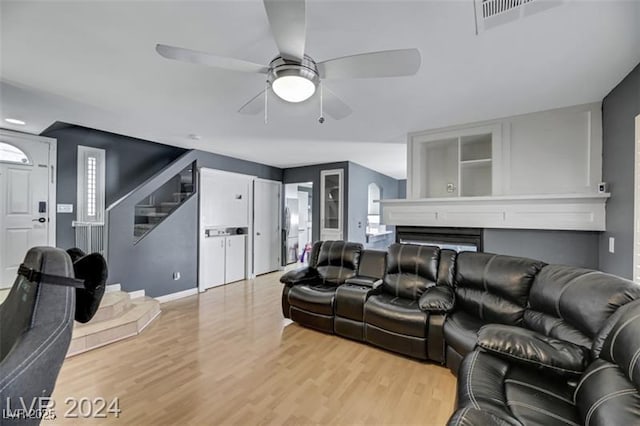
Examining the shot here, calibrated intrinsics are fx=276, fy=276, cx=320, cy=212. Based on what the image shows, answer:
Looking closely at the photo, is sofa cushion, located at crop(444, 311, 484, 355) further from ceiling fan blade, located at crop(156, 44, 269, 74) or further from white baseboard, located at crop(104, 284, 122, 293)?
white baseboard, located at crop(104, 284, 122, 293)

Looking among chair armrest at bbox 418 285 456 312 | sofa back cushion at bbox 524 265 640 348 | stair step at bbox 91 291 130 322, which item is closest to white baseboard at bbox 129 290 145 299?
stair step at bbox 91 291 130 322

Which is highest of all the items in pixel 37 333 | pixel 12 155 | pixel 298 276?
pixel 12 155

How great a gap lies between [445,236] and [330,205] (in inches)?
110

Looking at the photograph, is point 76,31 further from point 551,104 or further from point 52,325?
point 551,104

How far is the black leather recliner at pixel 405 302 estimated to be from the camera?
2.46 m

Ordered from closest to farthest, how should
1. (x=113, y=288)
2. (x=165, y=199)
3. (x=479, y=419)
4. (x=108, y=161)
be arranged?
(x=479, y=419) → (x=113, y=288) → (x=108, y=161) → (x=165, y=199)

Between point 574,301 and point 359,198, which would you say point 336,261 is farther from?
point 359,198

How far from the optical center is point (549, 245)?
304 cm

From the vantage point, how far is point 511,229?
3199 millimetres

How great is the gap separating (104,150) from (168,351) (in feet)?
11.1

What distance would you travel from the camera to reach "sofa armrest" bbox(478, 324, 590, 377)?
1.40 metres

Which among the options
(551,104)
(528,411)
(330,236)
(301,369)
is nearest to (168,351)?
(301,369)

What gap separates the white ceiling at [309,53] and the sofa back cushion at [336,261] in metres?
1.56

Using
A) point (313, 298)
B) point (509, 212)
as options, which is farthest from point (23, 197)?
point (509, 212)
